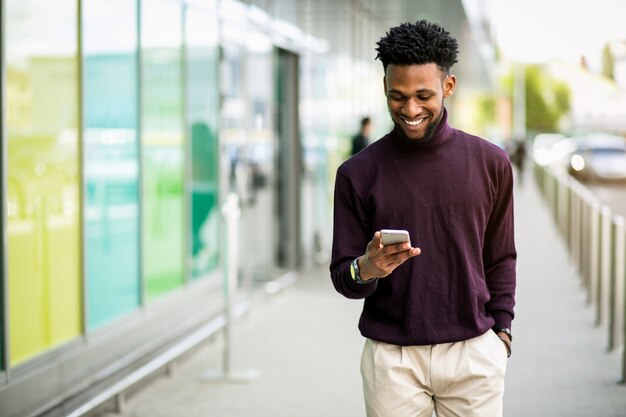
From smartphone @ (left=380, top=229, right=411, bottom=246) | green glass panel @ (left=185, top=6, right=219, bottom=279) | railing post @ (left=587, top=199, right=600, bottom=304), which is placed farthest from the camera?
railing post @ (left=587, top=199, right=600, bottom=304)

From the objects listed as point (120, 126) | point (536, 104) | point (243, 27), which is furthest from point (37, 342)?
point (536, 104)

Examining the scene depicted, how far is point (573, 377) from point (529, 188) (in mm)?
29347

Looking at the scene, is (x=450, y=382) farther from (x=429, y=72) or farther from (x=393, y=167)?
(x=429, y=72)

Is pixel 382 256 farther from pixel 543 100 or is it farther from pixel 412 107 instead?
pixel 543 100

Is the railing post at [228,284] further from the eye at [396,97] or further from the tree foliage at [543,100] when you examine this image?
the tree foliage at [543,100]

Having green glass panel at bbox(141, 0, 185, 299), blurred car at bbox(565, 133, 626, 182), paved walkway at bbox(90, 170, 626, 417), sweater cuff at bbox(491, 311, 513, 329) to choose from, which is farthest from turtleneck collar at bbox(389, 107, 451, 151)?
blurred car at bbox(565, 133, 626, 182)

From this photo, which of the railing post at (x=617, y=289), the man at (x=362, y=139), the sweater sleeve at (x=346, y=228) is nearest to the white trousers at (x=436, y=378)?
the sweater sleeve at (x=346, y=228)

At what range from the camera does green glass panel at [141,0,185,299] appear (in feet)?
26.7

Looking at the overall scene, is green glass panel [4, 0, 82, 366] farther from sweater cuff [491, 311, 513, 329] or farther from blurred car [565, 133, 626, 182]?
blurred car [565, 133, 626, 182]

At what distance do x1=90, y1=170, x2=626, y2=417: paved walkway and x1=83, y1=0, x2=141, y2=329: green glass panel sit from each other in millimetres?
735

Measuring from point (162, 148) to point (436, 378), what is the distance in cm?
578

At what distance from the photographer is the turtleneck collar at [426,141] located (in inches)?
119

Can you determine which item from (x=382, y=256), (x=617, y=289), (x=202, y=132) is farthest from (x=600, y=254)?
(x=382, y=256)

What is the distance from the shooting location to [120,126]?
7.55 metres
